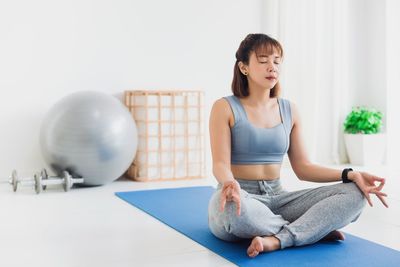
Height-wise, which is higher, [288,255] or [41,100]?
[41,100]

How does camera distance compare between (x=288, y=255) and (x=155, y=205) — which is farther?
(x=155, y=205)

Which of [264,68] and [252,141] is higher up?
[264,68]

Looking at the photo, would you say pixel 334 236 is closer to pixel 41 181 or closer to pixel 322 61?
pixel 41 181

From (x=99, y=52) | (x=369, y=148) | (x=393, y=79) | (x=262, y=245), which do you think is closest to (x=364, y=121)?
(x=369, y=148)

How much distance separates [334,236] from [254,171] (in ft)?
1.40

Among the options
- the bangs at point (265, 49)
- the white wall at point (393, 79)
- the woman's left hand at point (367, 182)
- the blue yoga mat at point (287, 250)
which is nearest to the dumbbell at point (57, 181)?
the blue yoga mat at point (287, 250)

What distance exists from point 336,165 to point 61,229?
131 inches

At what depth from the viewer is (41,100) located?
398 centimetres

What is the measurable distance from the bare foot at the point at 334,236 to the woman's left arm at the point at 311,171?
0.22 m

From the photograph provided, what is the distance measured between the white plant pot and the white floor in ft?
5.26

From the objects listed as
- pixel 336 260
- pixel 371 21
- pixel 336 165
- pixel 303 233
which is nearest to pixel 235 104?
pixel 303 233

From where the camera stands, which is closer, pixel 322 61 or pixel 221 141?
pixel 221 141

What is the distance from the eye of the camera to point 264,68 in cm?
223

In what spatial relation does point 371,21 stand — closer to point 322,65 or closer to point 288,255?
point 322,65
